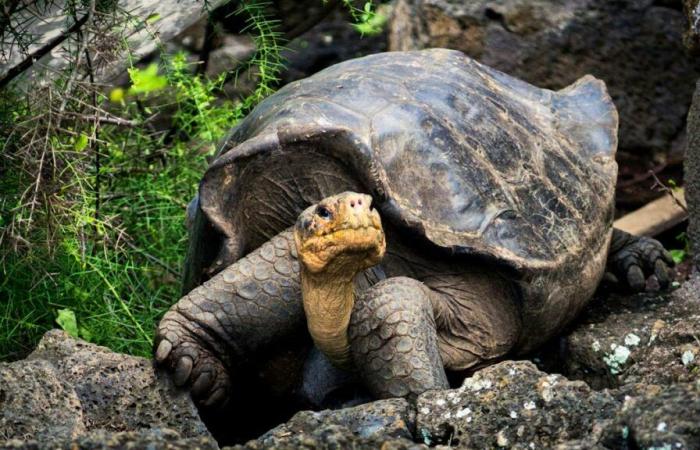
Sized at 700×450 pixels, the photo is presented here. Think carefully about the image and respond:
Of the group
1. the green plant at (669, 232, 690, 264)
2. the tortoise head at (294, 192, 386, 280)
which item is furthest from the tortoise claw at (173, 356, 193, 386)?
the green plant at (669, 232, 690, 264)

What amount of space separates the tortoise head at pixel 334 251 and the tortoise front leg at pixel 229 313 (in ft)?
1.02

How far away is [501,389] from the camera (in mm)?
3410

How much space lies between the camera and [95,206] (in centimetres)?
527

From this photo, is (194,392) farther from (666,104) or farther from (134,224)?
(666,104)

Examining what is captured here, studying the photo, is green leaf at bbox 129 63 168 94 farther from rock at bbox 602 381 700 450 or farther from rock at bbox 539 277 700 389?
rock at bbox 602 381 700 450

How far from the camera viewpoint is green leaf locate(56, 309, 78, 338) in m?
5.03

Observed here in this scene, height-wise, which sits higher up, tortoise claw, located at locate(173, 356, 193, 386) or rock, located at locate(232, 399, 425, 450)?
rock, located at locate(232, 399, 425, 450)

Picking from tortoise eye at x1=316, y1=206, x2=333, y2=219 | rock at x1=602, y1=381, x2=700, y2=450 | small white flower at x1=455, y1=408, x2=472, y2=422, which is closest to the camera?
rock at x1=602, y1=381, x2=700, y2=450

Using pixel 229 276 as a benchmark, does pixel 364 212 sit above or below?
above

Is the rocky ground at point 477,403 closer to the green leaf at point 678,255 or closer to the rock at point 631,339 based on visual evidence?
the rock at point 631,339

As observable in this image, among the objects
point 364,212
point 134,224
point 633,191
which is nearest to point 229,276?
point 364,212

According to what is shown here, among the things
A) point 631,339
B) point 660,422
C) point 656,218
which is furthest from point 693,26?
point 660,422

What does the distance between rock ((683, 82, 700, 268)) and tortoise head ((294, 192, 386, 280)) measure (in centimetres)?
169

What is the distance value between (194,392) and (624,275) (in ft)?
6.22
